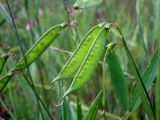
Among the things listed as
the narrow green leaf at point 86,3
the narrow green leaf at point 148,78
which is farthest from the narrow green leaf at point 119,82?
the narrow green leaf at point 86,3

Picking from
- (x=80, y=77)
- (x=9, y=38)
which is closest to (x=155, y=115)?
(x=80, y=77)

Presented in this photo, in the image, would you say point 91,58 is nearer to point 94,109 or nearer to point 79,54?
point 79,54

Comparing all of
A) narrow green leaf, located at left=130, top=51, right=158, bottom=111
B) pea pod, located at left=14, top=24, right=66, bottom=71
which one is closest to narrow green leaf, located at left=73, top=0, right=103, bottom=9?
pea pod, located at left=14, top=24, right=66, bottom=71

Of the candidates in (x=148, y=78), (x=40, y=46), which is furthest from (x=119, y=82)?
(x=40, y=46)

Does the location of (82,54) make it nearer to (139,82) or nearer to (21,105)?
(139,82)

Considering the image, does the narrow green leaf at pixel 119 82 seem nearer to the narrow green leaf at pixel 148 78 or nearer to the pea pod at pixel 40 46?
the narrow green leaf at pixel 148 78
